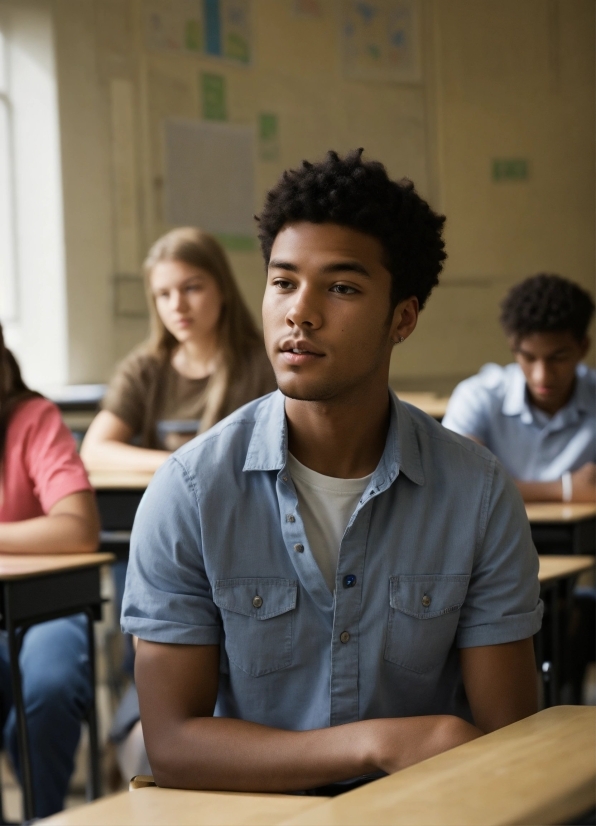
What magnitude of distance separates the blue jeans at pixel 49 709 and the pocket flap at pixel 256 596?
3.50 feet

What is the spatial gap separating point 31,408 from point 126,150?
314cm

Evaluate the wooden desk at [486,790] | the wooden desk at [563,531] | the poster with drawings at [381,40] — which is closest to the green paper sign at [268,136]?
the poster with drawings at [381,40]

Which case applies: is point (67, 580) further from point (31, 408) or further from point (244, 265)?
point (244, 265)

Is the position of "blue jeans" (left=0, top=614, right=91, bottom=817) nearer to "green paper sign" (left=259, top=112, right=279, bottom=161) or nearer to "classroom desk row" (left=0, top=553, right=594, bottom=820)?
"classroom desk row" (left=0, top=553, right=594, bottom=820)

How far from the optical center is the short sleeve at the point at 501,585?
51.9 inches

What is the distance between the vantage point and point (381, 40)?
650cm

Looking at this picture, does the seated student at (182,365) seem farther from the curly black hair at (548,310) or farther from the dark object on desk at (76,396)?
the dark object on desk at (76,396)

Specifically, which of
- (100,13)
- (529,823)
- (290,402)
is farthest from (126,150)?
(529,823)

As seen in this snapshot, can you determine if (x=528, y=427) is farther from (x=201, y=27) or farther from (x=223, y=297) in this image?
(x=201, y=27)

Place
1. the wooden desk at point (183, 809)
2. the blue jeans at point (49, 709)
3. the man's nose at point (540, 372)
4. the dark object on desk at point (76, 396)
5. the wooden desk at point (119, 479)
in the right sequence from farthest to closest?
1. the dark object on desk at point (76, 396)
2. the man's nose at point (540, 372)
3. the wooden desk at point (119, 479)
4. the blue jeans at point (49, 709)
5. the wooden desk at point (183, 809)

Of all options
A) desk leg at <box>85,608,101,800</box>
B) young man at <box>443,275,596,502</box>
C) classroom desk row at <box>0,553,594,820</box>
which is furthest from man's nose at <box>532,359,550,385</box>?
desk leg at <box>85,608,101,800</box>

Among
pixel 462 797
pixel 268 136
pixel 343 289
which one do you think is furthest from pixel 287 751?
pixel 268 136

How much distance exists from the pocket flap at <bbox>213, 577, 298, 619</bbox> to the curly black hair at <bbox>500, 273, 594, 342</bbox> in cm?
202

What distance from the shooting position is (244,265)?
19.3 feet
